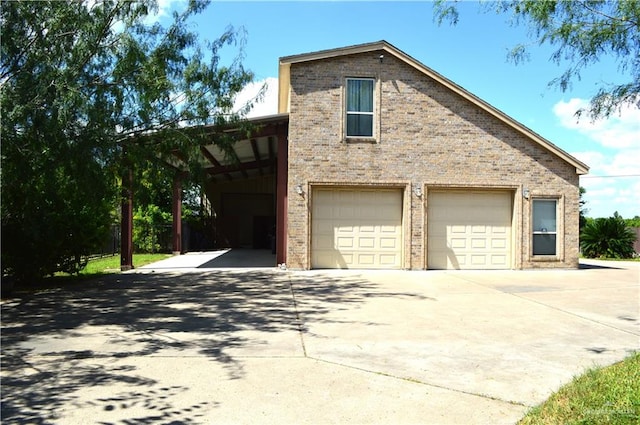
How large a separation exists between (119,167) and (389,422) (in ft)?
24.1

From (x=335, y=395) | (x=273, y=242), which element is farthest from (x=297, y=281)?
(x=273, y=242)

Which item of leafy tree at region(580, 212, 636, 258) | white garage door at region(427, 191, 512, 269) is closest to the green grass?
white garage door at region(427, 191, 512, 269)

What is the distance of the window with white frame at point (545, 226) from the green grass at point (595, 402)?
12092mm

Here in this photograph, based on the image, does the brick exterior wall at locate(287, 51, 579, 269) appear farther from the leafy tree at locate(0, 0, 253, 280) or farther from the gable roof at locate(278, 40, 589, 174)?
the leafy tree at locate(0, 0, 253, 280)

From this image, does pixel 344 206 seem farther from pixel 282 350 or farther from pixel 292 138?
pixel 282 350

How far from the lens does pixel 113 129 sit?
874 centimetres

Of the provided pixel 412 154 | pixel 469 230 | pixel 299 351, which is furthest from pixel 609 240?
pixel 299 351

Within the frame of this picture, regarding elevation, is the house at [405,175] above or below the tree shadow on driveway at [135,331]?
above

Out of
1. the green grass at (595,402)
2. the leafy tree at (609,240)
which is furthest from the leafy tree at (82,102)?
the leafy tree at (609,240)

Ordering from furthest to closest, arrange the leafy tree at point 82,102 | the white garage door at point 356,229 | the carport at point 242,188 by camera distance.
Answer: the white garage door at point 356,229 → the carport at point 242,188 → the leafy tree at point 82,102

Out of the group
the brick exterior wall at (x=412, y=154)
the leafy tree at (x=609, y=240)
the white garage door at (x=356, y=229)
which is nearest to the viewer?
the brick exterior wall at (x=412, y=154)

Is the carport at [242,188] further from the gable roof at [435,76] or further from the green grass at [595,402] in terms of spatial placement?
the green grass at [595,402]

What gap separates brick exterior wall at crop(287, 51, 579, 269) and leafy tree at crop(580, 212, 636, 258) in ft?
30.4

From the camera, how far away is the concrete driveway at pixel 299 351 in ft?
14.4
